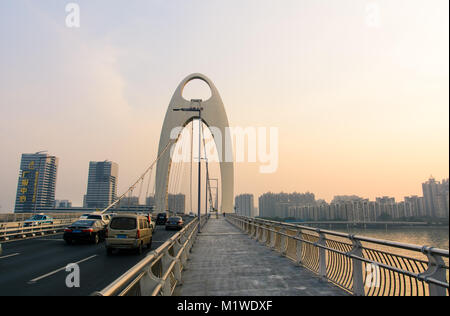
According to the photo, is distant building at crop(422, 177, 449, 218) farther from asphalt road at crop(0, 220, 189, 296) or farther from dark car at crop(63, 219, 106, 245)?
dark car at crop(63, 219, 106, 245)

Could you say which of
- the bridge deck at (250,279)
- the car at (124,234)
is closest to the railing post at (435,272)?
the bridge deck at (250,279)

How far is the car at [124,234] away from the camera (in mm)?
12930

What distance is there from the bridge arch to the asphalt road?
55224 mm

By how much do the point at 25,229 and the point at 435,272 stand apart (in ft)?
81.5

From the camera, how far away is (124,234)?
42.7 ft

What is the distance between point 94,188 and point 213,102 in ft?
280

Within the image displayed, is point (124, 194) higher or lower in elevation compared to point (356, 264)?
higher

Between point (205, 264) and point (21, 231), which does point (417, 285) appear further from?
point (21, 231)

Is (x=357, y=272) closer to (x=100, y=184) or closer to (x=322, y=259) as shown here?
(x=322, y=259)
